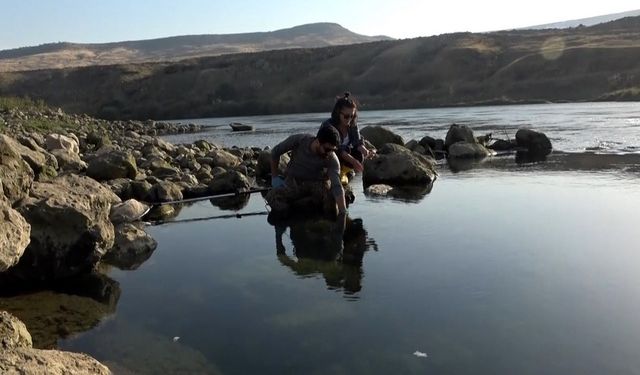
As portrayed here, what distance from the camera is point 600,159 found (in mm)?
19328

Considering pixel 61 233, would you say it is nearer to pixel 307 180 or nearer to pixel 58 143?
pixel 307 180

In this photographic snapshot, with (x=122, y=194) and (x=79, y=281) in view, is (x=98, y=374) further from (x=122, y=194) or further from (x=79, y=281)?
(x=122, y=194)

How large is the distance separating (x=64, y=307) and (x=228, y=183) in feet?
28.1

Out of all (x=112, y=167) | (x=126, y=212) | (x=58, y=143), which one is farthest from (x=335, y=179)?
(x=58, y=143)

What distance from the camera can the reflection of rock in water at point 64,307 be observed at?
641cm

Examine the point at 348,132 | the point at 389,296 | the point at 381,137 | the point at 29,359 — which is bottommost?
the point at 389,296

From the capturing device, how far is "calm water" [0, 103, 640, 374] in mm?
5520

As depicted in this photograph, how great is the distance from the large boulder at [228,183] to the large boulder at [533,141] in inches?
507

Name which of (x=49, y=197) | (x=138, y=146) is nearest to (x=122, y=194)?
(x=49, y=197)

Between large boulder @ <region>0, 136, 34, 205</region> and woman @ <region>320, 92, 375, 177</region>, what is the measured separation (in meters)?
4.99

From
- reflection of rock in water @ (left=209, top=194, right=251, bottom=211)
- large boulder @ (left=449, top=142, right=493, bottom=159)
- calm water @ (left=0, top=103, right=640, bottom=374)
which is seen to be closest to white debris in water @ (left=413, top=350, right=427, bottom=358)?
calm water @ (left=0, top=103, right=640, bottom=374)

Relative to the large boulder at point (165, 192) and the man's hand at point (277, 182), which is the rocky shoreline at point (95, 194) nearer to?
the large boulder at point (165, 192)

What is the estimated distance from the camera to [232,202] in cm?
1444

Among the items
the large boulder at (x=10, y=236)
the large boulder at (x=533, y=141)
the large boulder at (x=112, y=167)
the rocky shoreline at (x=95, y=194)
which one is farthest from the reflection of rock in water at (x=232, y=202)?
the large boulder at (x=533, y=141)
